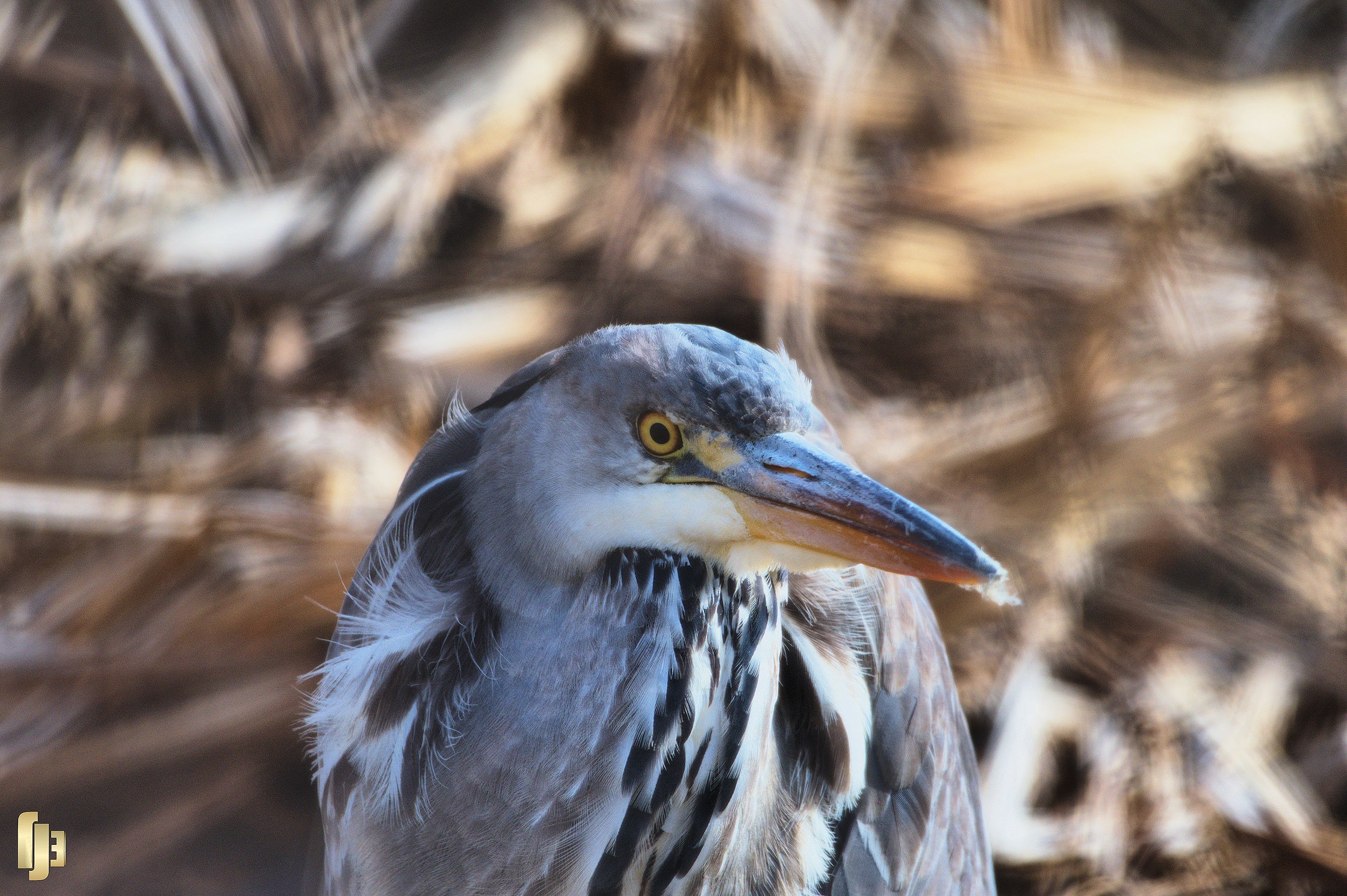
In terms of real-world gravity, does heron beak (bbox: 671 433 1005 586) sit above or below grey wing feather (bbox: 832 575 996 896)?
above

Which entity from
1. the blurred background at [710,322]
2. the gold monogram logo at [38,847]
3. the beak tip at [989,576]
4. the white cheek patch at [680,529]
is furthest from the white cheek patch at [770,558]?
the gold monogram logo at [38,847]

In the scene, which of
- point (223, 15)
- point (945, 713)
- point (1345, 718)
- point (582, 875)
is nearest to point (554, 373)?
point (582, 875)

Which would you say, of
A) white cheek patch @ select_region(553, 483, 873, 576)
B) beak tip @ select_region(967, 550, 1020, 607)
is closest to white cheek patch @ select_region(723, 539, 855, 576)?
white cheek patch @ select_region(553, 483, 873, 576)

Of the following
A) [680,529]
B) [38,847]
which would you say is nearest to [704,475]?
[680,529]

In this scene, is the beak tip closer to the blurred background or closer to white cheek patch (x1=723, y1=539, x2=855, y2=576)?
white cheek patch (x1=723, y1=539, x2=855, y2=576)

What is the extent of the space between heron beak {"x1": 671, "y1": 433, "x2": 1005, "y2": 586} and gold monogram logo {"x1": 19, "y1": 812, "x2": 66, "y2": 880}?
1598 mm

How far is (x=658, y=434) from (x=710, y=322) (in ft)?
4.65

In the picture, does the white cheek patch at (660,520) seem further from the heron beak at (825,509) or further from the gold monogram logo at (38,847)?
the gold monogram logo at (38,847)

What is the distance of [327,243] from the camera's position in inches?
87.9

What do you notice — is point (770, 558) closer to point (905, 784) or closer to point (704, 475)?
point (704, 475)

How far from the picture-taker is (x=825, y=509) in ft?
2.98

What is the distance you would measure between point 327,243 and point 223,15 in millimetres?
462

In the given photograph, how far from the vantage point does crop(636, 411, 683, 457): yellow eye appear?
93cm

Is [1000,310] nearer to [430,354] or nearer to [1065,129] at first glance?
[1065,129]
